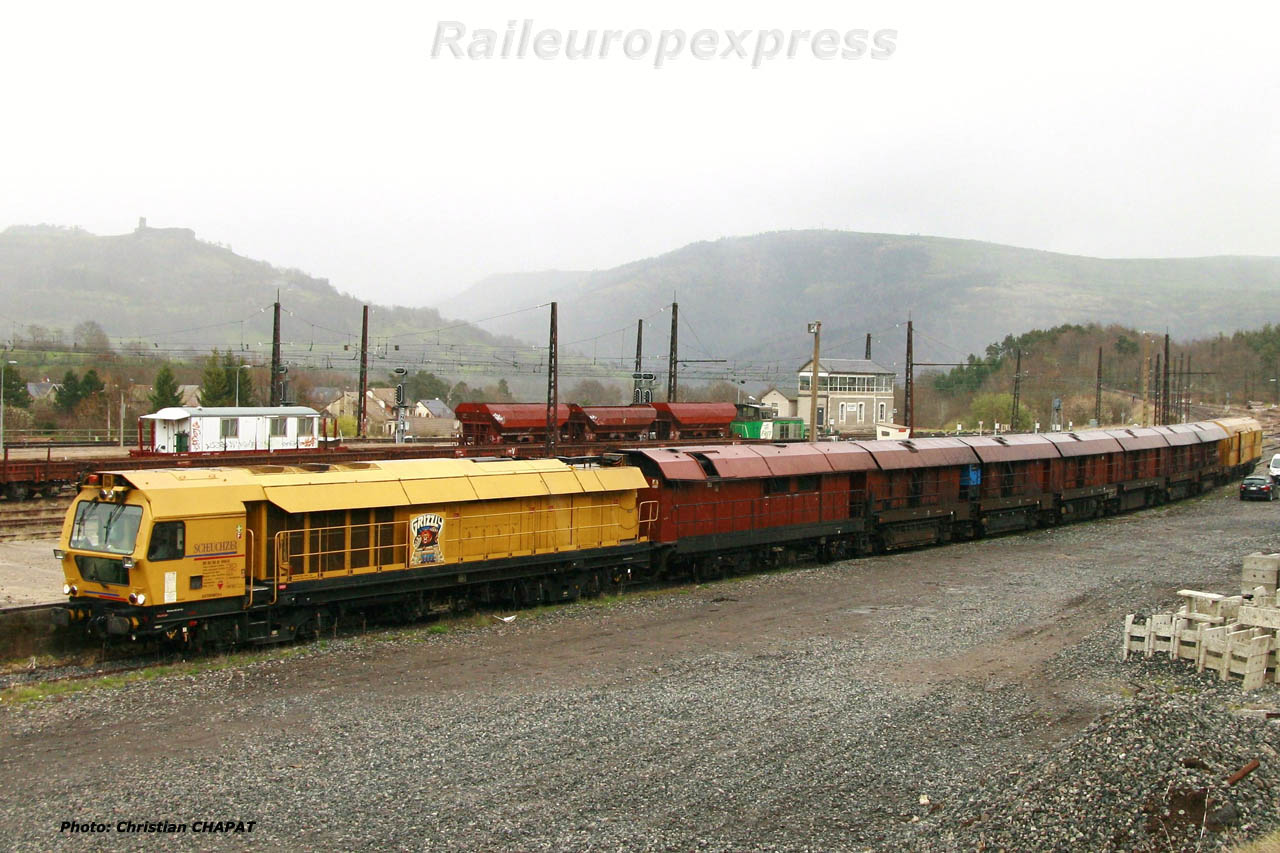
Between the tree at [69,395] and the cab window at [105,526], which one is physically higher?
the tree at [69,395]

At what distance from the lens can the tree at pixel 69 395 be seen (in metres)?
69.2

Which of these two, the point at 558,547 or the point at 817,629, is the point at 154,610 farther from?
the point at 817,629

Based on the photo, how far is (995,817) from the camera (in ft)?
34.6

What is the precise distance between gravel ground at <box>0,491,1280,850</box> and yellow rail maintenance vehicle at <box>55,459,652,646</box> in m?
1.18

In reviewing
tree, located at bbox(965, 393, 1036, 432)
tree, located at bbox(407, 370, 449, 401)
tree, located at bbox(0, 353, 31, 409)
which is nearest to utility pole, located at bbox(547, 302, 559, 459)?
tree, located at bbox(0, 353, 31, 409)

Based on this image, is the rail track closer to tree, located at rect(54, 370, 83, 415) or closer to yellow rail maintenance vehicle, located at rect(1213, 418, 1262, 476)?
tree, located at rect(54, 370, 83, 415)

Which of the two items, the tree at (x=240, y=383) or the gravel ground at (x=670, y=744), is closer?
the gravel ground at (x=670, y=744)

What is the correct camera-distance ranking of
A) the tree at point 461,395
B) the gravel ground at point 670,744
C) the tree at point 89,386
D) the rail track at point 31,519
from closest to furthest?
the gravel ground at point 670,744
the rail track at point 31,519
the tree at point 89,386
the tree at point 461,395

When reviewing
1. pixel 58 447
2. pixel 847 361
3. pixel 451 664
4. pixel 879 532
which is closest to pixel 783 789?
pixel 451 664

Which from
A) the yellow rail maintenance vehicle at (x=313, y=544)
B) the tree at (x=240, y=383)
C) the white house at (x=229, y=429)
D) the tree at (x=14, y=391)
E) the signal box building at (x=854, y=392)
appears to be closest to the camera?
the yellow rail maintenance vehicle at (x=313, y=544)

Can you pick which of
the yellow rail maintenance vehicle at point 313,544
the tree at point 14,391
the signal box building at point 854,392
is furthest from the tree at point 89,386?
the yellow rail maintenance vehicle at point 313,544

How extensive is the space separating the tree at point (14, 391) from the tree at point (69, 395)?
2.07 meters

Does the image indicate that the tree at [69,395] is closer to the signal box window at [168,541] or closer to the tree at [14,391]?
the tree at [14,391]

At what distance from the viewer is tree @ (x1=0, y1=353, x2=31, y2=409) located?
66800 mm
